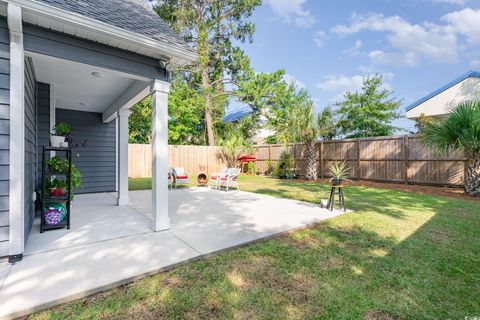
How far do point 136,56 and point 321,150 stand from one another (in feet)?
33.0

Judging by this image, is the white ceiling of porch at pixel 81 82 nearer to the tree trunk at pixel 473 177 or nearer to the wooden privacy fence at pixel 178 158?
the wooden privacy fence at pixel 178 158

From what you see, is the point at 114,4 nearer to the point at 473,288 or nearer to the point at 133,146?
the point at 473,288

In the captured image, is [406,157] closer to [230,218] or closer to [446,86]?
[446,86]

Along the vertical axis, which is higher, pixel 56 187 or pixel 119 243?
pixel 56 187

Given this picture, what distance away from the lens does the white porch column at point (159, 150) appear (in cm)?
Result: 365

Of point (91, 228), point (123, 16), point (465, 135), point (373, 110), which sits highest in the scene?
point (373, 110)

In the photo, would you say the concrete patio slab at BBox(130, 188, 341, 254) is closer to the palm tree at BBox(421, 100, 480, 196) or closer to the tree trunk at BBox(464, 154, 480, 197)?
the palm tree at BBox(421, 100, 480, 196)

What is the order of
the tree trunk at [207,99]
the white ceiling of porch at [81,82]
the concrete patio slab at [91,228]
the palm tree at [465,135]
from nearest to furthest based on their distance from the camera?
the concrete patio slab at [91,228]
the white ceiling of porch at [81,82]
the palm tree at [465,135]
the tree trunk at [207,99]

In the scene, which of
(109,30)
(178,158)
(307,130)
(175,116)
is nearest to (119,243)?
(109,30)

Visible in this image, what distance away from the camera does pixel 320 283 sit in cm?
225

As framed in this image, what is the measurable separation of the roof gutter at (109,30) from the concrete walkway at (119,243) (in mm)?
2711

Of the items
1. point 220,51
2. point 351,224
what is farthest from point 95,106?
point 220,51

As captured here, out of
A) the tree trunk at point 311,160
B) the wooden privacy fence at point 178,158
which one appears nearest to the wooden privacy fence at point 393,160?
the tree trunk at point 311,160

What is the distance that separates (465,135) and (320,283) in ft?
22.2
